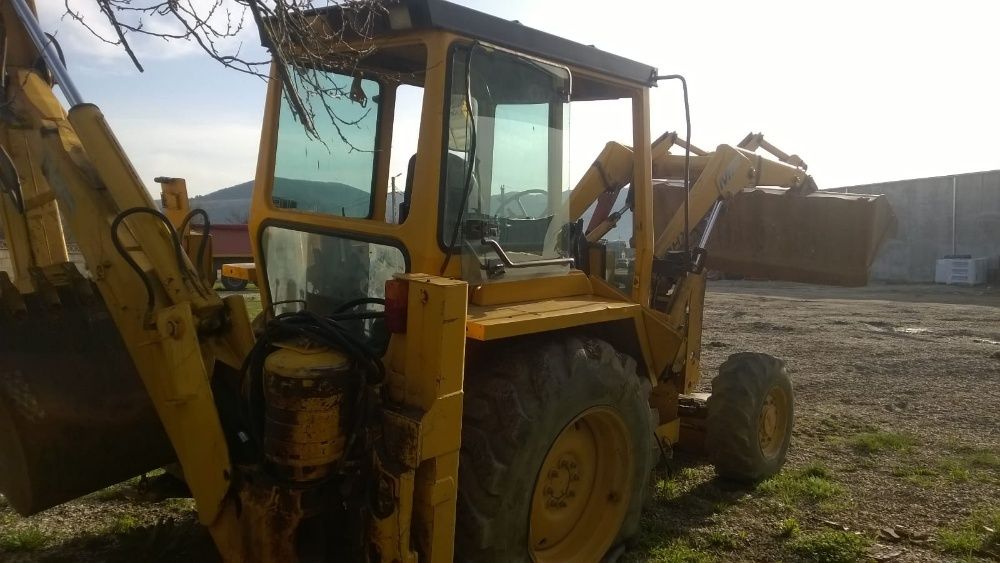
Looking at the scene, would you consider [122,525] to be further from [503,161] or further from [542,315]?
[503,161]

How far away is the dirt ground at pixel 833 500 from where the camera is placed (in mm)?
3658

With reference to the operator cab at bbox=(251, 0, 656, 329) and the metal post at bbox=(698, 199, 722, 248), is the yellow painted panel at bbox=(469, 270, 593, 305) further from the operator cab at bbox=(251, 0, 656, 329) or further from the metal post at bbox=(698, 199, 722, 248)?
the metal post at bbox=(698, 199, 722, 248)

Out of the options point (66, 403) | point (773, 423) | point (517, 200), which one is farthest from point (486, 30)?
point (773, 423)

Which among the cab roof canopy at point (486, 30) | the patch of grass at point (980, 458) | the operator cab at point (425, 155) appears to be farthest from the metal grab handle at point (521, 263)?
the patch of grass at point (980, 458)

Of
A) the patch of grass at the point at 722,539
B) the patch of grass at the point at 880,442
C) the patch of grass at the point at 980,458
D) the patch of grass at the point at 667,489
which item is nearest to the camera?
the patch of grass at the point at 722,539

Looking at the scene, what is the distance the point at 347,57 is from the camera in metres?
3.34

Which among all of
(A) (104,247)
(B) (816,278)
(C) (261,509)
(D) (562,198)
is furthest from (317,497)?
(B) (816,278)

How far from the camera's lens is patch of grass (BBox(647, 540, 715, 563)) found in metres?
3.64

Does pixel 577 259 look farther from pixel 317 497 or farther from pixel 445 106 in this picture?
pixel 317 497

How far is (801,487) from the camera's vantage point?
4645 mm

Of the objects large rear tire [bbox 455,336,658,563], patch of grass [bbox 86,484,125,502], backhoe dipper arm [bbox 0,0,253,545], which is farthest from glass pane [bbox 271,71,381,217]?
patch of grass [bbox 86,484,125,502]

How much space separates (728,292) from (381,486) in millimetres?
19563

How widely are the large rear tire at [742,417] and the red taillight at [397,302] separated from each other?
2734 millimetres

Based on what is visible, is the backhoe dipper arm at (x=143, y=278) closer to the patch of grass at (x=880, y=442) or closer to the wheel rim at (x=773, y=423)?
the wheel rim at (x=773, y=423)
